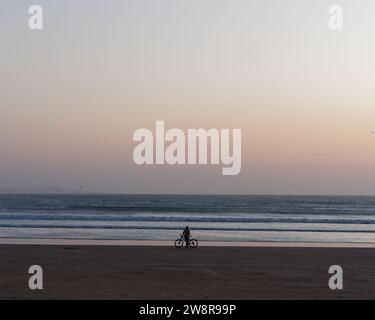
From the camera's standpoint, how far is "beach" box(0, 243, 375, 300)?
19406 mm

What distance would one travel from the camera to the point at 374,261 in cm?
2864

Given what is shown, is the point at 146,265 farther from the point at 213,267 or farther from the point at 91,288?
the point at 91,288

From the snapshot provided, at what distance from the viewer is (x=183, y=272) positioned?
78.3 ft

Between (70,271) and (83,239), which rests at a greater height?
(83,239)

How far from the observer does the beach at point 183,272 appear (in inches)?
764

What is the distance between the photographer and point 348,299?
61.7ft

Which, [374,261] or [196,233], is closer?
[374,261]
